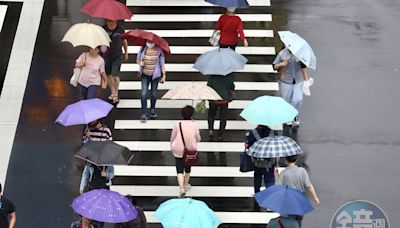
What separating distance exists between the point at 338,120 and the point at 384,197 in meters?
2.83

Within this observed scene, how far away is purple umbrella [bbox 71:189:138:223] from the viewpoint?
618 inches

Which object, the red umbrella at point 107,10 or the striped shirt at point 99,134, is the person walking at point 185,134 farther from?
the red umbrella at point 107,10

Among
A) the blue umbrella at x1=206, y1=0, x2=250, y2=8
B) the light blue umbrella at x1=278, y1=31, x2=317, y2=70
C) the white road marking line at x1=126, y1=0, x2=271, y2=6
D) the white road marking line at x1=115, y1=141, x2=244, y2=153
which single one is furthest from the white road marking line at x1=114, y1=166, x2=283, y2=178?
the white road marking line at x1=126, y1=0, x2=271, y2=6

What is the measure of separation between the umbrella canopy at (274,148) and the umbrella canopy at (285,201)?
1.83 metres

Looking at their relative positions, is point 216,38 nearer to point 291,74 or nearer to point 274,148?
point 291,74

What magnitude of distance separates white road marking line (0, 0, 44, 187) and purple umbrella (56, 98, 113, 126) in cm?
234

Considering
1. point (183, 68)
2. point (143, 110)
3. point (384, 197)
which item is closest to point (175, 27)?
point (183, 68)

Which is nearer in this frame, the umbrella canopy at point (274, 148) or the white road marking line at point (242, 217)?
the umbrella canopy at point (274, 148)

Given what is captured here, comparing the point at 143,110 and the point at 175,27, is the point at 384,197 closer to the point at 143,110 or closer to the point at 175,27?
the point at 143,110

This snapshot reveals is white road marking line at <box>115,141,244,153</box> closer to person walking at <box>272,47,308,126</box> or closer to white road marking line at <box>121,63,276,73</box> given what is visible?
person walking at <box>272,47,308,126</box>

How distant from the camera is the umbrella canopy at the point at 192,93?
64.5 feet

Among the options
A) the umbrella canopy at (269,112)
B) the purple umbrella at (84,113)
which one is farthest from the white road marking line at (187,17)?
the umbrella canopy at (269,112)

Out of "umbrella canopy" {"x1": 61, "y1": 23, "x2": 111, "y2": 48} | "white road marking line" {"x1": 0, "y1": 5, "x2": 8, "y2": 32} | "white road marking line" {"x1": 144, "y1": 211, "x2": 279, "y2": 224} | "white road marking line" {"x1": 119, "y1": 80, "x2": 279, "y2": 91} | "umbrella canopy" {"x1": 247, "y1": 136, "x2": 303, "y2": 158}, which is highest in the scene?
"white road marking line" {"x1": 0, "y1": 5, "x2": 8, "y2": 32}

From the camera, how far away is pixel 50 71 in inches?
947
